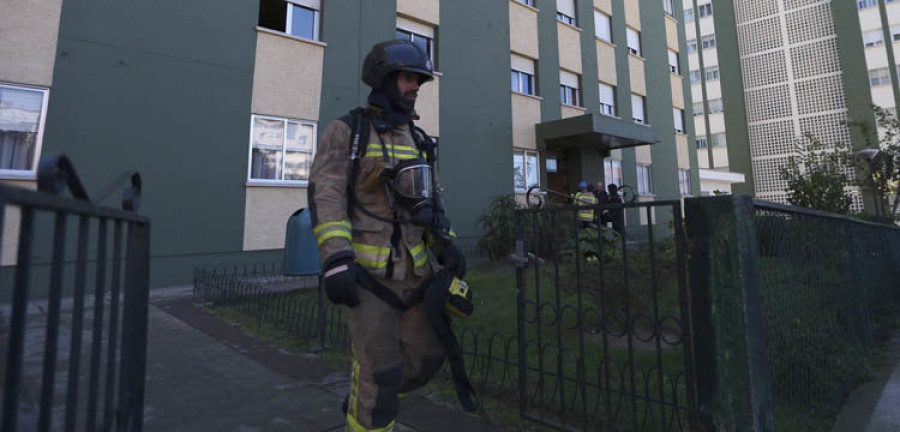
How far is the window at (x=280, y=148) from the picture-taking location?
28.8 feet

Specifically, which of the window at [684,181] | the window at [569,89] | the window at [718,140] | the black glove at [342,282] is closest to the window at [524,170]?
the window at [569,89]

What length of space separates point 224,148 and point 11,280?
329 inches

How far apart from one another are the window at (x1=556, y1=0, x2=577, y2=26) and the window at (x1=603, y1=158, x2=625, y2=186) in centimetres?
513

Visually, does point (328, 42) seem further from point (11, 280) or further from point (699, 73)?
point (699, 73)

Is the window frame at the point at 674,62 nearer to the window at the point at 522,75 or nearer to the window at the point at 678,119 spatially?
the window at the point at 678,119

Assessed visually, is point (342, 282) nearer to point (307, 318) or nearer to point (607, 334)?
point (607, 334)

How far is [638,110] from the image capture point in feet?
58.1

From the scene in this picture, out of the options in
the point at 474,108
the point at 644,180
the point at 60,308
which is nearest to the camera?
the point at 60,308

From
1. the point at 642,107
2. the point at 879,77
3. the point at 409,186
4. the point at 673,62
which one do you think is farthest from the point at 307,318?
the point at 879,77

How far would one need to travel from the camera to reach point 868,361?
401 centimetres

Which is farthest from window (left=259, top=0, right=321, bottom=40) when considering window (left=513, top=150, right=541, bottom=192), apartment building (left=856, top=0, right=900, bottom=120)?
apartment building (left=856, top=0, right=900, bottom=120)

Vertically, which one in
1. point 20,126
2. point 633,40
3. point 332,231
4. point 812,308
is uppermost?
point 633,40

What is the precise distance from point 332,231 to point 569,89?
577 inches

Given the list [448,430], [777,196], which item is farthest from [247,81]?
[777,196]
